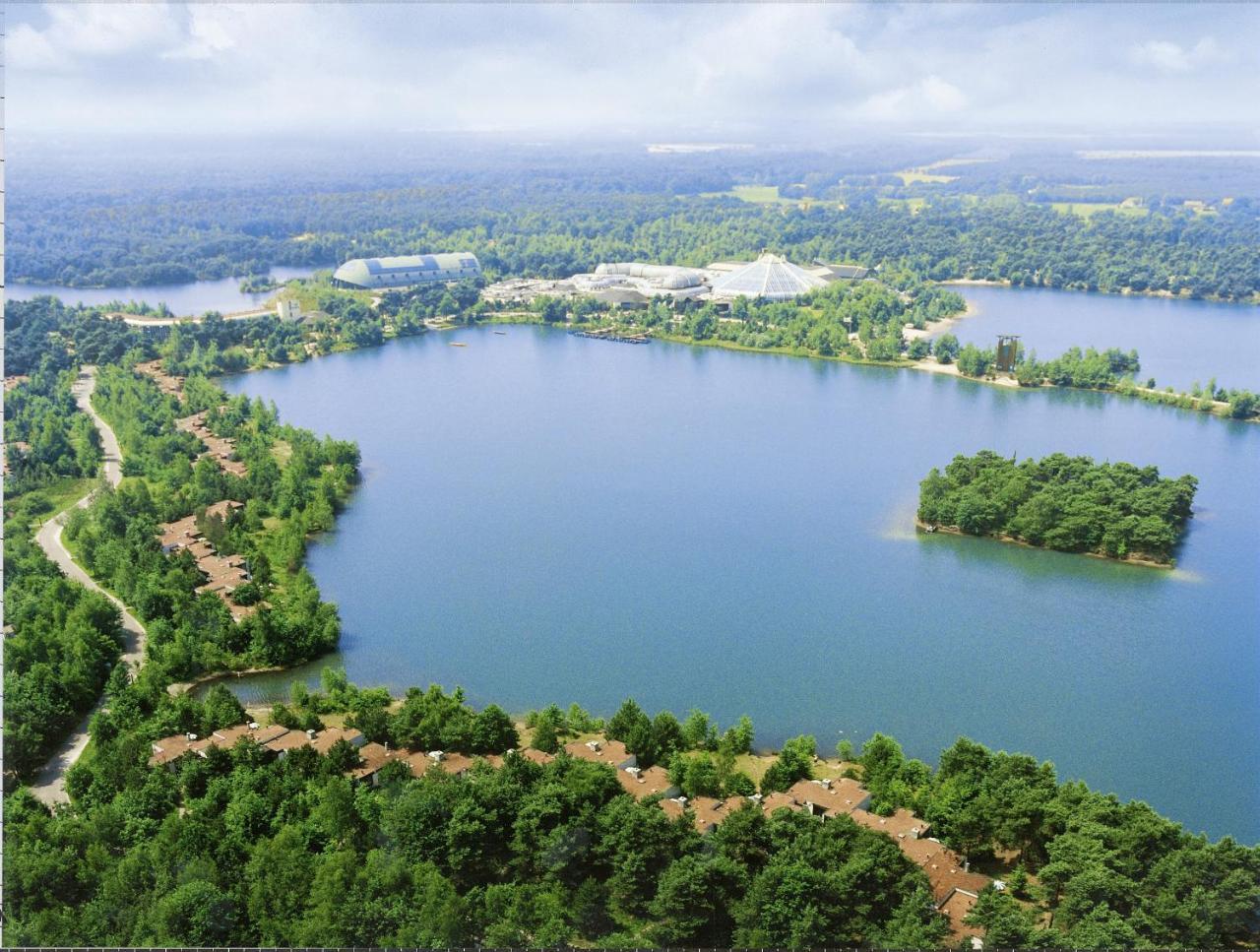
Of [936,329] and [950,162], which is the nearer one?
[936,329]

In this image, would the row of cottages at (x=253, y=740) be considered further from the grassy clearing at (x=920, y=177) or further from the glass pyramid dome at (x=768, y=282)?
the grassy clearing at (x=920, y=177)

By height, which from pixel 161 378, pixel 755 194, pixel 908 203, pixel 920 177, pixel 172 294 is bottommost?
pixel 161 378

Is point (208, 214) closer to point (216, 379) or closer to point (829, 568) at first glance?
point (216, 379)

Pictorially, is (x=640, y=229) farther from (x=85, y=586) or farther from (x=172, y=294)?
(x=85, y=586)

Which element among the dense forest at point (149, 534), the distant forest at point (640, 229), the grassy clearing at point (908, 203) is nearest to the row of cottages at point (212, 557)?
the dense forest at point (149, 534)

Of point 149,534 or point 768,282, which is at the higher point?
point 768,282

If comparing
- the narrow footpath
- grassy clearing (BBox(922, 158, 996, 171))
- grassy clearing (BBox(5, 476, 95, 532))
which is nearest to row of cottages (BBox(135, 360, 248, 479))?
the narrow footpath

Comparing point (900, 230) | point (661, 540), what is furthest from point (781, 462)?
point (900, 230)

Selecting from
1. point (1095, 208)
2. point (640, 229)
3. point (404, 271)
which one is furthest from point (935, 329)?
point (1095, 208)
